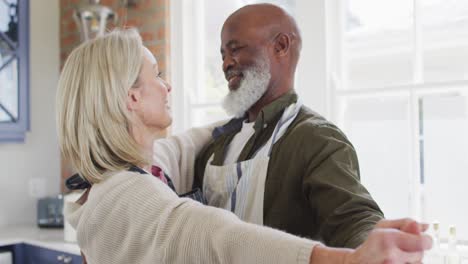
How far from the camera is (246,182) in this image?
4.44 feet

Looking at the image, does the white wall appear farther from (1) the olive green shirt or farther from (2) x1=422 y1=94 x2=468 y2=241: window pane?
(2) x1=422 y1=94 x2=468 y2=241: window pane

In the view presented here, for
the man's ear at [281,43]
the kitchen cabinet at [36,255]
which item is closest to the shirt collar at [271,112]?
the man's ear at [281,43]

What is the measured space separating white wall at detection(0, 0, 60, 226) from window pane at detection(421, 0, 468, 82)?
2.39 m

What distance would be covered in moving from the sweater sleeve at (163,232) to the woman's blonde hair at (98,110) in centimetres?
9

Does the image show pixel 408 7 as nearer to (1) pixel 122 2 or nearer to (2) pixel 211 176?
(2) pixel 211 176

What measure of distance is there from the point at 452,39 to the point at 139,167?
1458 millimetres

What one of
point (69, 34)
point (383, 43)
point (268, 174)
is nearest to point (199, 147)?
point (268, 174)

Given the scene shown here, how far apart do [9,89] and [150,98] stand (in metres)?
2.32

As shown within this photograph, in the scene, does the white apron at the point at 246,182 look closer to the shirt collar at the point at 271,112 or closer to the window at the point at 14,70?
the shirt collar at the point at 271,112

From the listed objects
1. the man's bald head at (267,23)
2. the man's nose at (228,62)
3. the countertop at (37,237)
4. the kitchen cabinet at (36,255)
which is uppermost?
the man's bald head at (267,23)

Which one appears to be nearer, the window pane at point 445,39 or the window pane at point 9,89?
the window pane at point 445,39

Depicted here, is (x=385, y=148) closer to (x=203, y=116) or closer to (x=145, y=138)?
(x=203, y=116)

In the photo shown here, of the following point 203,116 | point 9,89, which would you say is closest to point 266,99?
point 203,116

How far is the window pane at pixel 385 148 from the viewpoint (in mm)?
2156
